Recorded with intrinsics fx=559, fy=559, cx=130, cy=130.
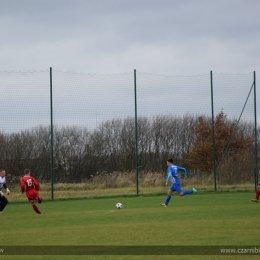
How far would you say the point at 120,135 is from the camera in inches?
1182

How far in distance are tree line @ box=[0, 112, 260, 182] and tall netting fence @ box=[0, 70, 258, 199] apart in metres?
0.05

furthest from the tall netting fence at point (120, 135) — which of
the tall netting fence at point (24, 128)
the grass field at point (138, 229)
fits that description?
the grass field at point (138, 229)

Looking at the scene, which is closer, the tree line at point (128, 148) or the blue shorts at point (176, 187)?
the blue shorts at point (176, 187)

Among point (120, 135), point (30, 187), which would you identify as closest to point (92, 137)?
point (120, 135)

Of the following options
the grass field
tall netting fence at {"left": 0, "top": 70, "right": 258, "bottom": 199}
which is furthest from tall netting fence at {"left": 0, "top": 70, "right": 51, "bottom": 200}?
the grass field

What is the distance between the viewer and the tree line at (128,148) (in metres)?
27.8

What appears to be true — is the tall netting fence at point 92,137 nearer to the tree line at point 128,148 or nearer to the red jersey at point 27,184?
the tree line at point 128,148

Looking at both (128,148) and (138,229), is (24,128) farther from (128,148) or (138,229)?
(138,229)

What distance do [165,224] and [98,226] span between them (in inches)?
68.7

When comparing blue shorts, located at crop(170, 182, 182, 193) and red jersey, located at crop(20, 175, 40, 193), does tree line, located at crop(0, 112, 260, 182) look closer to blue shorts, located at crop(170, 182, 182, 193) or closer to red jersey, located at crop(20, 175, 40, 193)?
blue shorts, located at crop(170, 182, 182, 193)

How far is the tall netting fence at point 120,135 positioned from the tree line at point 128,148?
51 mm

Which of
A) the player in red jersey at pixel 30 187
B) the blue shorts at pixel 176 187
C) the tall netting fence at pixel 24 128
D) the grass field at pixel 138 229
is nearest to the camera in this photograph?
the grass field at pixel 138 229

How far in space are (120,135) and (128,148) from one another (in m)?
0.87

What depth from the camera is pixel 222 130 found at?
30.5m
